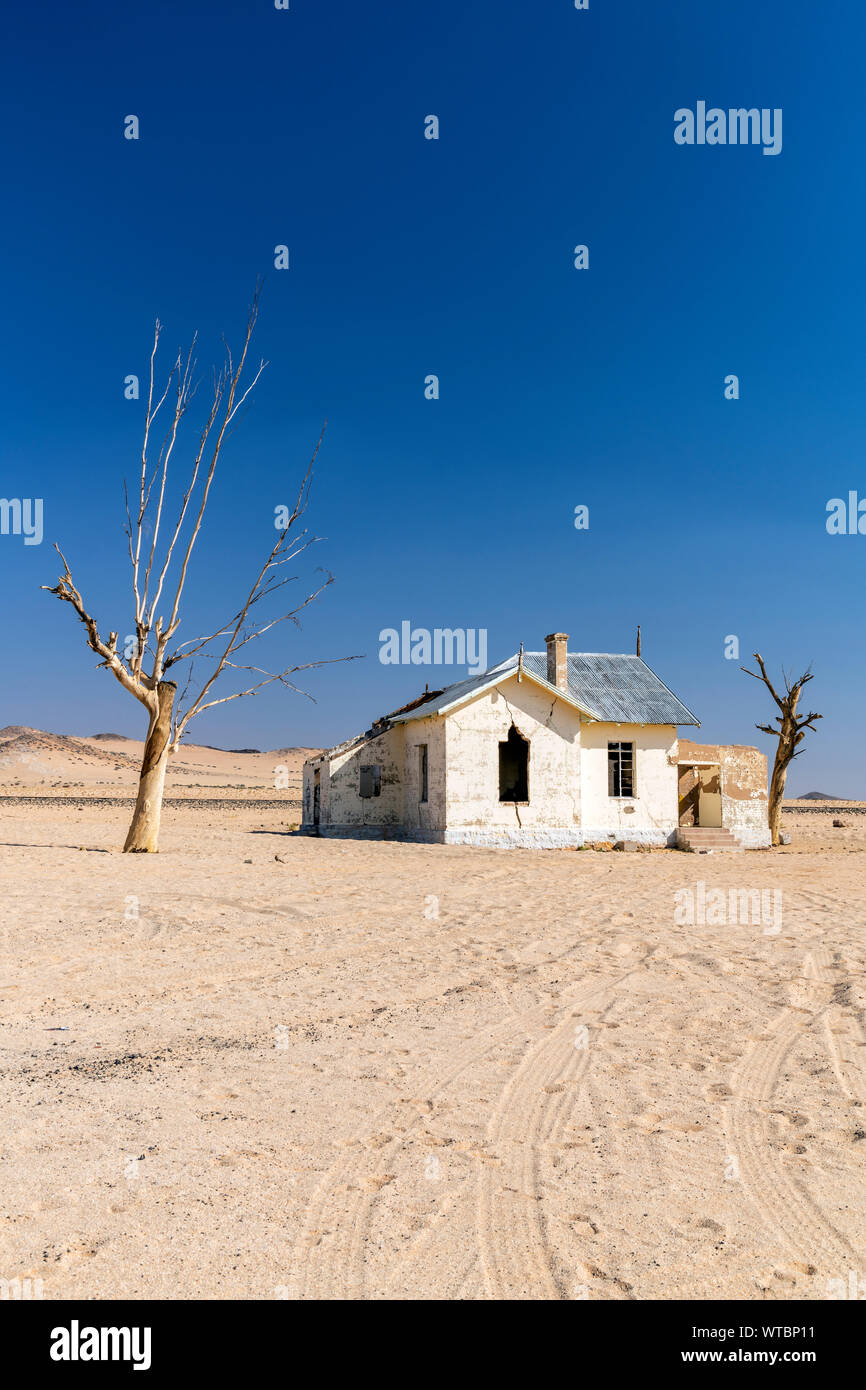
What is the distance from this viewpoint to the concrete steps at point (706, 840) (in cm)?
2608

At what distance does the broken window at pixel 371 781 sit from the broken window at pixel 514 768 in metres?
3.68

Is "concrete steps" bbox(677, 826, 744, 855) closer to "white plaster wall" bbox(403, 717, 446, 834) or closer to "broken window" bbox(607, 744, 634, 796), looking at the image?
"broken window" bbox(607, 744, 634, 796)

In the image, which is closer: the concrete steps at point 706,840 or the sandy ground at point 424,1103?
the sandy ground at point 424,1103

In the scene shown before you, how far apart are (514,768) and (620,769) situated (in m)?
5.03

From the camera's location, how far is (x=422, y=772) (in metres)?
26.6

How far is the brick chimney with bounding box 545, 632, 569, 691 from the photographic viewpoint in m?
27.0

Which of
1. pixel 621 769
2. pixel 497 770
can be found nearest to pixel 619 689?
pixel 621 769

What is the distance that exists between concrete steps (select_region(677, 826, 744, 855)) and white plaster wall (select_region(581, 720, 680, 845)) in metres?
0.37

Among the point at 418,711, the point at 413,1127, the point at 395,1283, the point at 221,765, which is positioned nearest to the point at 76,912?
the point at 413,1127

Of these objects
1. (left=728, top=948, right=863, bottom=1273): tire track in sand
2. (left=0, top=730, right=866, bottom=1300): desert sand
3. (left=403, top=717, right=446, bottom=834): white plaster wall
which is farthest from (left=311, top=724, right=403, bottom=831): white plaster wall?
(left=728, top=948, right=863, bottom=1273): tire track in sand

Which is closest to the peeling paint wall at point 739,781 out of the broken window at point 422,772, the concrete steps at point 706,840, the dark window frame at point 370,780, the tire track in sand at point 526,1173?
the concrete steps at point 706,840

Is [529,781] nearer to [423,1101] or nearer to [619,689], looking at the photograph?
[619,689]

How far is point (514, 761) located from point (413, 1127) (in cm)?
2582

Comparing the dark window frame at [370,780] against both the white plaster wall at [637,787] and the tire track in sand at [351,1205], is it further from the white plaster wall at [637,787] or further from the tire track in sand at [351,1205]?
the tire track in sand at [351,1205]
